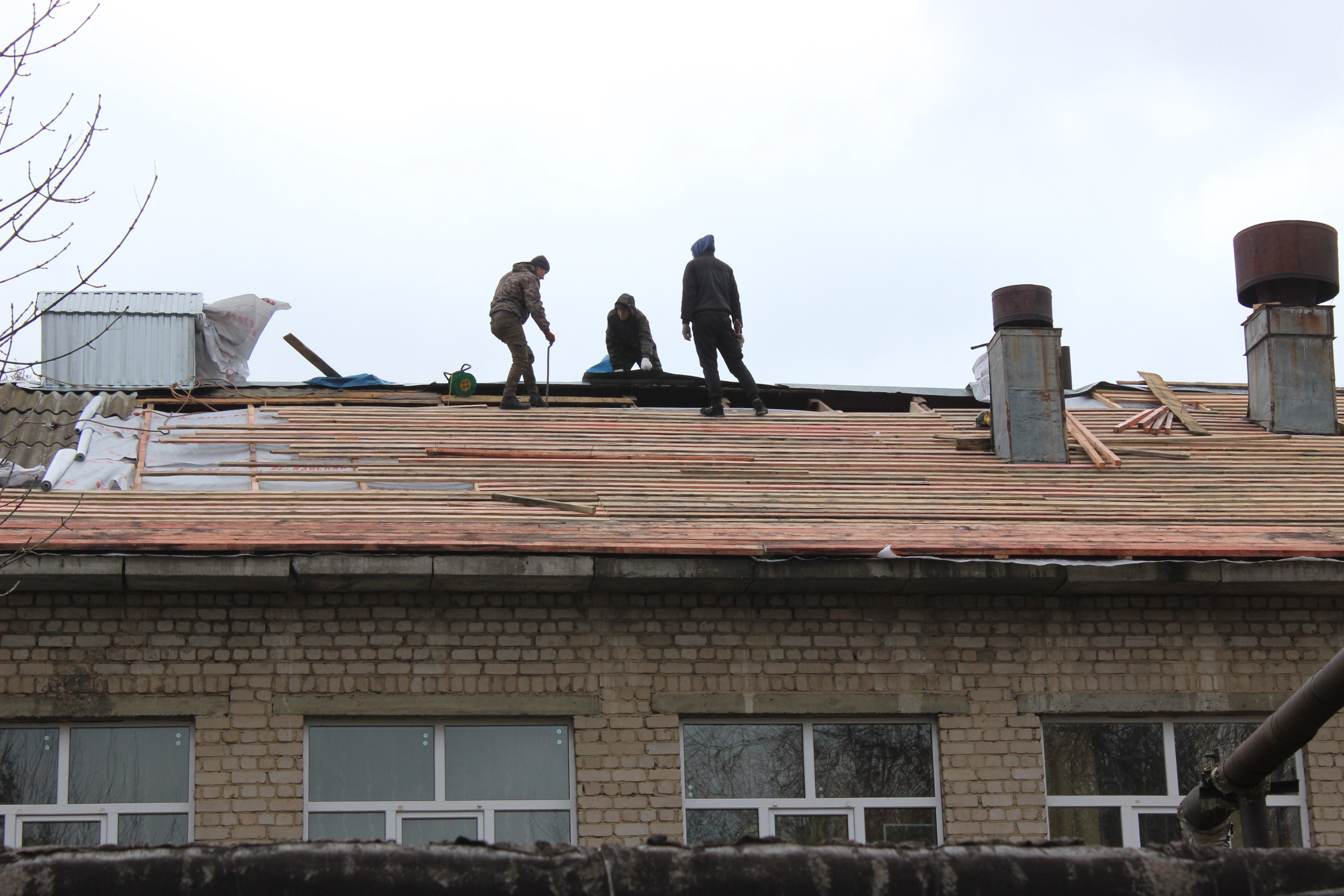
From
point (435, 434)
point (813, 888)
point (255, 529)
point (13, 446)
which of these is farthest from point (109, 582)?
point (813, 888)

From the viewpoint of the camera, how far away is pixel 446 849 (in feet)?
13.5

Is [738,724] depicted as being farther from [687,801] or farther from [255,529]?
[255,529]

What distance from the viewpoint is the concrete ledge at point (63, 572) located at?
795 centimetres

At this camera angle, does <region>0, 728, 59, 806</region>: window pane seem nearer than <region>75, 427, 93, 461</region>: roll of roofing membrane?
Yes

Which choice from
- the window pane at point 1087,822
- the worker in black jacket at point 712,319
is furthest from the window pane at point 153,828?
the worker in black jacket at point 712,319

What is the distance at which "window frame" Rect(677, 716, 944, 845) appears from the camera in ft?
28.4

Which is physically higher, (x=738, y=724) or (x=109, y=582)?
(x=109, y=582)

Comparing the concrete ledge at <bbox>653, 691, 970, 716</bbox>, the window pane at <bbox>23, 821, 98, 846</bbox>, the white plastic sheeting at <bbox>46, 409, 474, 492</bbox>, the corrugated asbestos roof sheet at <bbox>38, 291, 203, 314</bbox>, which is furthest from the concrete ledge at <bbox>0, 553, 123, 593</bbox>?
the corrugated asbestos roof sheet at <bbox>38, 291, 203, 314</bbox>

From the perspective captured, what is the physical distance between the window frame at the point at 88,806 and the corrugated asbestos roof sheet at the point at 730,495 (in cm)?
111

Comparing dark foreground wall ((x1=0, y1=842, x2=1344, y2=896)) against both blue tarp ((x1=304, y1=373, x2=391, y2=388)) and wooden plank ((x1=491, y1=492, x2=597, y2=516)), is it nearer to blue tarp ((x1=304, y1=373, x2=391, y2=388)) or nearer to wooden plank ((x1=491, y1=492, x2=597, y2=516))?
wooden plank ((x1=491, y1=492, x2=597, y2=516))

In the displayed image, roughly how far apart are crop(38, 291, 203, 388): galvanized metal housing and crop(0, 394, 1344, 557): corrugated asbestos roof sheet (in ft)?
12.8

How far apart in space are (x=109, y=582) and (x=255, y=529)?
2.95 feet

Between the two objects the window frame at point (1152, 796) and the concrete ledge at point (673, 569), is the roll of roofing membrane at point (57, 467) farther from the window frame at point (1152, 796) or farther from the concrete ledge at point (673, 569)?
the window frame at point (1152, 796)

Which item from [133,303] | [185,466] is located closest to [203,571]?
[185,466]
